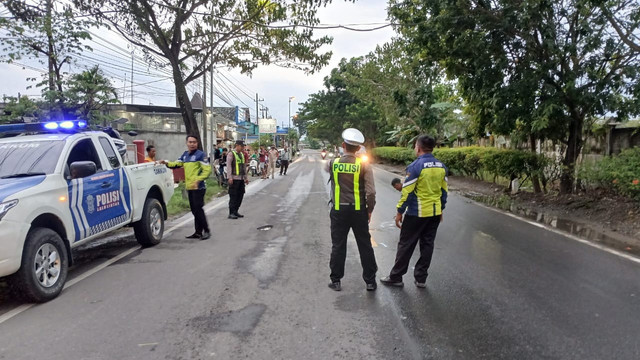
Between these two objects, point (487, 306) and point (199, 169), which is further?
point (199, 169)

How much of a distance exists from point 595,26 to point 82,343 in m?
10.7

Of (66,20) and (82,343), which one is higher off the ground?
(66,20)

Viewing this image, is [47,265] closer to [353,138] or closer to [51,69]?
[353,138]

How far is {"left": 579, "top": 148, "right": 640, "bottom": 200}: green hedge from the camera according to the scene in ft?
27.3

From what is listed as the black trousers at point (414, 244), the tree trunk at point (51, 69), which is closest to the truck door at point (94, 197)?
the black trousers at point (414, 244)

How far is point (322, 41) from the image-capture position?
46.3 feet

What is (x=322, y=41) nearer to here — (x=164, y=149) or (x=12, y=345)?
(x=12, y=345)

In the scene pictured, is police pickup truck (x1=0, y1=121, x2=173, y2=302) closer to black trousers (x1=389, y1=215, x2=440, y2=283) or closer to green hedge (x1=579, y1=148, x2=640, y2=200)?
black trousers (x1=389, y1=215, x2=440, y2=283)

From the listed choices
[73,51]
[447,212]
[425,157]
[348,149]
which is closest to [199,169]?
[348,149]

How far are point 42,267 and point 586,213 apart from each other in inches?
394

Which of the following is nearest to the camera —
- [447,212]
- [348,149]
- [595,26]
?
[348,149]

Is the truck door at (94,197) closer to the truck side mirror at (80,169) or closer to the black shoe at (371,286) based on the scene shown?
the truck side mirror at (80,169)

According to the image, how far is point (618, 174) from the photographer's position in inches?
338

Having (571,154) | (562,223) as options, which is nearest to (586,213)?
(562,223)
